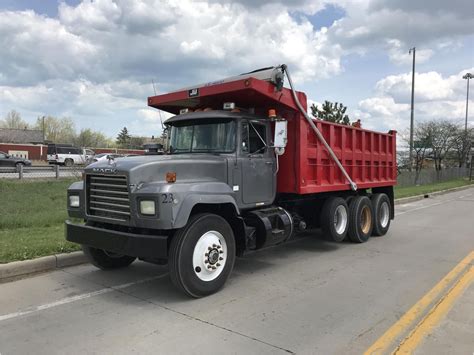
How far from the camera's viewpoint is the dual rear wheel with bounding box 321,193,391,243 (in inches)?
340

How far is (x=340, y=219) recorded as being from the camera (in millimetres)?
9078

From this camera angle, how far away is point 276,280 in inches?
255

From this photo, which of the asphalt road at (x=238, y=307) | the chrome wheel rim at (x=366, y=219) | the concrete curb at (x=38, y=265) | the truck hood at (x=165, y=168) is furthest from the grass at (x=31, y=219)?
the chrome wheel rim at (x=366, y=219)

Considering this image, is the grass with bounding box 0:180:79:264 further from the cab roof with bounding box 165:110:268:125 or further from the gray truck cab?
the cab roof with bounding box 165:110:268:125

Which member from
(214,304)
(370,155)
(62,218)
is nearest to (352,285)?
(214,304)

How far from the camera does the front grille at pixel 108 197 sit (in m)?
5.61

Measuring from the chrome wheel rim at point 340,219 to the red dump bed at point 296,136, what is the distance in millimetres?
459

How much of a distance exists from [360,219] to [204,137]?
4.40 m

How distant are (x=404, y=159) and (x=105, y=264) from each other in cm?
4035

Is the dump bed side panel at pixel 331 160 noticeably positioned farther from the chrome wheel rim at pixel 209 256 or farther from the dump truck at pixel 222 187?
the chrome wheel rim at pixel 209 256

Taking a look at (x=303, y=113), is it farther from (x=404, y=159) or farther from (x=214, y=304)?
(x=404, y=159)

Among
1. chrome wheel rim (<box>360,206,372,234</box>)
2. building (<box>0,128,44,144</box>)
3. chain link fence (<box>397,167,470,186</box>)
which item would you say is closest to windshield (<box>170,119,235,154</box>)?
chrome wheel rim (<box>360,206,372,234</box>)

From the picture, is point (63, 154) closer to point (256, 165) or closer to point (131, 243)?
point (256, 165)

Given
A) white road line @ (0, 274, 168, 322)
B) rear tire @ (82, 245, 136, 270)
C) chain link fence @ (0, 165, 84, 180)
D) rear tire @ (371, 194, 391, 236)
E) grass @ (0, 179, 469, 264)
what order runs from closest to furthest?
white road line @ (0, 274, 168, 322)
rear tire @ (82, 245, 136, 270)
grass @ (0, 179, 469, 264)
rear tire @ (371, 194, 391, 236)
chain link fence @ (0, 165, 84, 180)
